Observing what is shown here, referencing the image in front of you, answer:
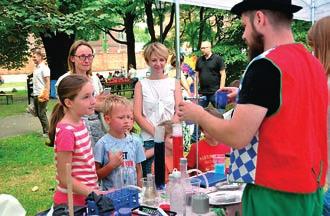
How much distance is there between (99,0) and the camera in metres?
15.4

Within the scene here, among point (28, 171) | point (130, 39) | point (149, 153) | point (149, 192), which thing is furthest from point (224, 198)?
point (130, 39)

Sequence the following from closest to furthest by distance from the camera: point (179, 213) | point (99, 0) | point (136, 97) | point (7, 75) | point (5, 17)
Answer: point (179, 213)
point (136, 97)
point (5, 17)
point (99, 0)
point (7, 75)

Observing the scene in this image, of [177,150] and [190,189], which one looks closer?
[190,189]

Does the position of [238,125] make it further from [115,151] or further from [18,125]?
[18,125]

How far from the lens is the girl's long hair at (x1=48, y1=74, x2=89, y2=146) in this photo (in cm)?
250

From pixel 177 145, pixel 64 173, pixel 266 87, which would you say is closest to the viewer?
pixel 266 87

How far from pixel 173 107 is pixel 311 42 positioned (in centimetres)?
138

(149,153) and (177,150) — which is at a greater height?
(177,150)

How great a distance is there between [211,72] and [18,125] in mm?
4980

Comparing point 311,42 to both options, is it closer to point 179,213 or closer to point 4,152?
point 179,213

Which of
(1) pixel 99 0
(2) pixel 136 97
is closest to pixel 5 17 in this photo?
(2) pixel 136 97

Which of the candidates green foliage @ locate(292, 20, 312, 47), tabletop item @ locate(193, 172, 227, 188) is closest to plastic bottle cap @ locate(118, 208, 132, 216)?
tabletop item @ locate(193, 172, 227, 188)

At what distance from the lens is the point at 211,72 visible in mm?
7586

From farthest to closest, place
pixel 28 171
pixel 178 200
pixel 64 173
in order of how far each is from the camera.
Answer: pixel 28 171, pixel 64 173, pixel 178 200
